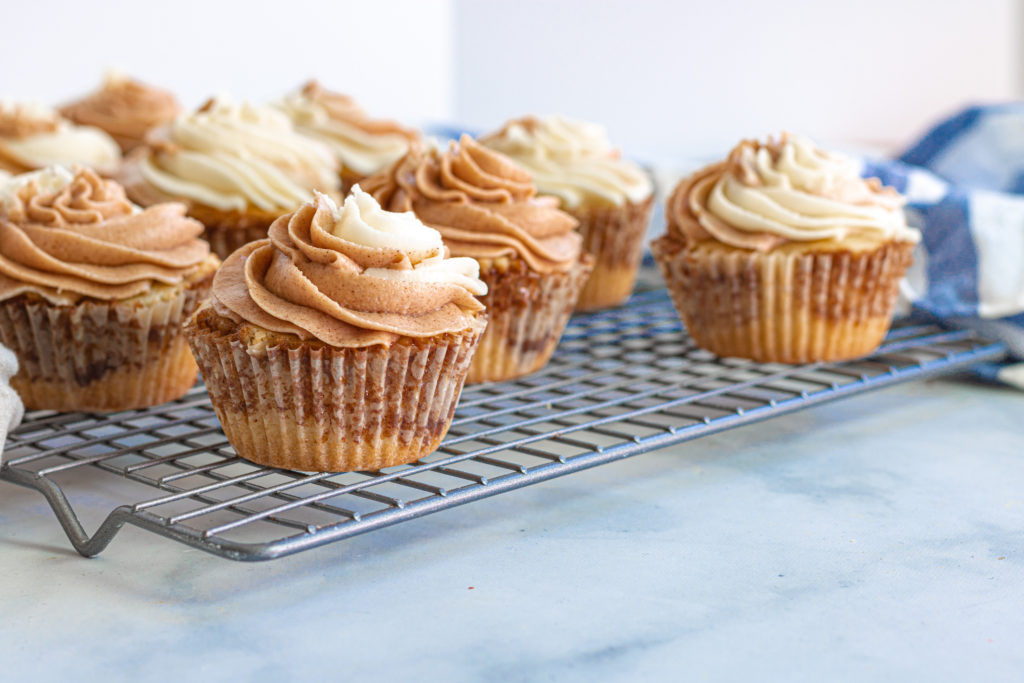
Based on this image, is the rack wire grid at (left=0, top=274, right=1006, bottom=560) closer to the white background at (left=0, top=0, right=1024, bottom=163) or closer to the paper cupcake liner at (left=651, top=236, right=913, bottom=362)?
the paper cupcake liner at (left=651, top=236, right=913, bottom=362)

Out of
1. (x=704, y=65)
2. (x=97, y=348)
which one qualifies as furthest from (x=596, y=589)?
(x=704, y=65)

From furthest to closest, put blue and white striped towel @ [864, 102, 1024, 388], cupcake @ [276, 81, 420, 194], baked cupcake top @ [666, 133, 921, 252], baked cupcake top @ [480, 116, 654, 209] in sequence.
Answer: cupcake @ [276, 81, 420, 194] → baked cupcake top @ [480, 116, 654, 209] → blue and white striped towel @ [864, 102, 1024, 388] → baked cupcake top @ [666, 133, 921, 252]

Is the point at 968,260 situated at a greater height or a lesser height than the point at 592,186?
lesser

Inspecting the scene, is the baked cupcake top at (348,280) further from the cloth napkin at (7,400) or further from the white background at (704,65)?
the white background at (704,65)

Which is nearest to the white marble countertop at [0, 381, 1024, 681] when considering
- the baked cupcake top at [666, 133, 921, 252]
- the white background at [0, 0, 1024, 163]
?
the baked cupcake top at [666, 133, 921, 252]

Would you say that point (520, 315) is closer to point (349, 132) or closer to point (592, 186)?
point (592, 186)

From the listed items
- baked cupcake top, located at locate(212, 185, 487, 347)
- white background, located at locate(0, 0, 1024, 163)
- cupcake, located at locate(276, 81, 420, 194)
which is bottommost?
white background, located at locate(0, 0, 1024, 163)
